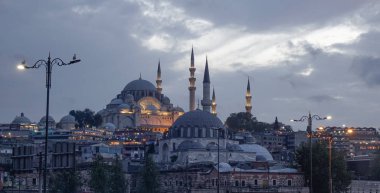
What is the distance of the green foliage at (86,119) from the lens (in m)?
161

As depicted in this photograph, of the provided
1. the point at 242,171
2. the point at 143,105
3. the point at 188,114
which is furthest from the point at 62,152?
the point at 143,105

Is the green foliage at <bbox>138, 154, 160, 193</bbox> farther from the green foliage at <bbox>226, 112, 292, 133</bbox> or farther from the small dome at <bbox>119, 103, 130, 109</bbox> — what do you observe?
the small dome at <bbox>119, 103, 130, 109</bbox>

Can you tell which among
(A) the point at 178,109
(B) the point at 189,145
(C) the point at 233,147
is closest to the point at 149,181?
(B) the point at 189,145

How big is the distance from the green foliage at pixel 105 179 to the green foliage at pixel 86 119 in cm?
9020

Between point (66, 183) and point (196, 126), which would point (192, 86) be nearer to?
point (196, 126)

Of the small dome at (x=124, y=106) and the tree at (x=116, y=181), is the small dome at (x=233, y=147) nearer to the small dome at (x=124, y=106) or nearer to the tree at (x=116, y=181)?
the tree at (x=116, y=181)

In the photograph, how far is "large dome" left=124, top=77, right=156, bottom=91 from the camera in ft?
554

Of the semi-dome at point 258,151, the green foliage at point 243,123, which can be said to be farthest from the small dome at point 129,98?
the semi-dome at point 258,151

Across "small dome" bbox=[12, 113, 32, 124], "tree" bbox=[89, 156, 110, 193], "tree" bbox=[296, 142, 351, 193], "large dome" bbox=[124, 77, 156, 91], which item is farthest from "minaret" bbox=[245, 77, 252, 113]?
"tree" bbox=[89, 156, 110, 193]

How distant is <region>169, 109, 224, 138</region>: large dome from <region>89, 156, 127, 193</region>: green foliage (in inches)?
1131

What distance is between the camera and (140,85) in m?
169

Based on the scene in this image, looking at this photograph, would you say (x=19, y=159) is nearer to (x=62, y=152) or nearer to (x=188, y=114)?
(x=62, y=152)

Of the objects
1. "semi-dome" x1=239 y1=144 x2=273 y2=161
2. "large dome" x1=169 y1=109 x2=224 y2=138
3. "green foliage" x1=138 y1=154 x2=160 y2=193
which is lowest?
"green foliage" x1=138 y1=154 x2=160 y2=193

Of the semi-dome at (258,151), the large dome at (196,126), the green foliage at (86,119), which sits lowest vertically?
the semi-dome at (258,151)
